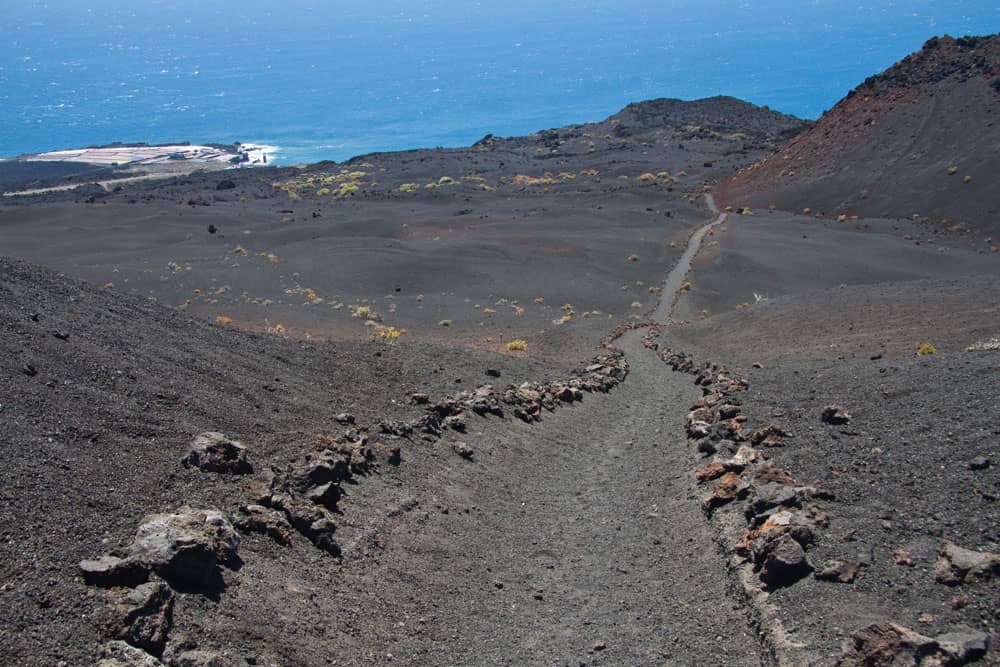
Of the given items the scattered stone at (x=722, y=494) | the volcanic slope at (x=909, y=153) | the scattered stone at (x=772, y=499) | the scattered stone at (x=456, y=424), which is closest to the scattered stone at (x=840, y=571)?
the scattered stone at (x=772, y=499)

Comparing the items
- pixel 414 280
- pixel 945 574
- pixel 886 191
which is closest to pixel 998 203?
pixel 886 191

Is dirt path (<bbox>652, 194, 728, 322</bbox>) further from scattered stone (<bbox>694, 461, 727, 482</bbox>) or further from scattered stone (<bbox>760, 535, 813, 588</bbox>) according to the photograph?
scattered stone (<bbox>760, 535, 813, 588</bbox>)

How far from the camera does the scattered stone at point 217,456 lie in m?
8.71

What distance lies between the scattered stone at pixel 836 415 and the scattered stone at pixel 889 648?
6519mm

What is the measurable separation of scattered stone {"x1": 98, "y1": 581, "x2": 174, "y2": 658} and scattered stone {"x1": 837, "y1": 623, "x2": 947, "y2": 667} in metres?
5.13

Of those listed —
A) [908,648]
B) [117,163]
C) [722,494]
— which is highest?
[117,163]

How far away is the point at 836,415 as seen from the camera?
Answer: 12602 millimetres

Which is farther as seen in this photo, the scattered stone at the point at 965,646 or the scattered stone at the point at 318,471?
the scattered stone at the point at 318,471

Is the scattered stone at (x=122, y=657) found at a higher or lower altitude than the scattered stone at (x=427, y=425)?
higher

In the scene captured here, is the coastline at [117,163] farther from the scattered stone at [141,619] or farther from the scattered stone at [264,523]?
the scattered stone at [141,619]

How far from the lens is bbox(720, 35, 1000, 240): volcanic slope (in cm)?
4453

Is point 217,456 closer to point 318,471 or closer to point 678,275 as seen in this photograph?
point 318,471

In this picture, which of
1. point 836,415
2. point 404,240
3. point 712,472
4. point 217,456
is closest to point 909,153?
point 404,240

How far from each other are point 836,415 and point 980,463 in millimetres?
3599
